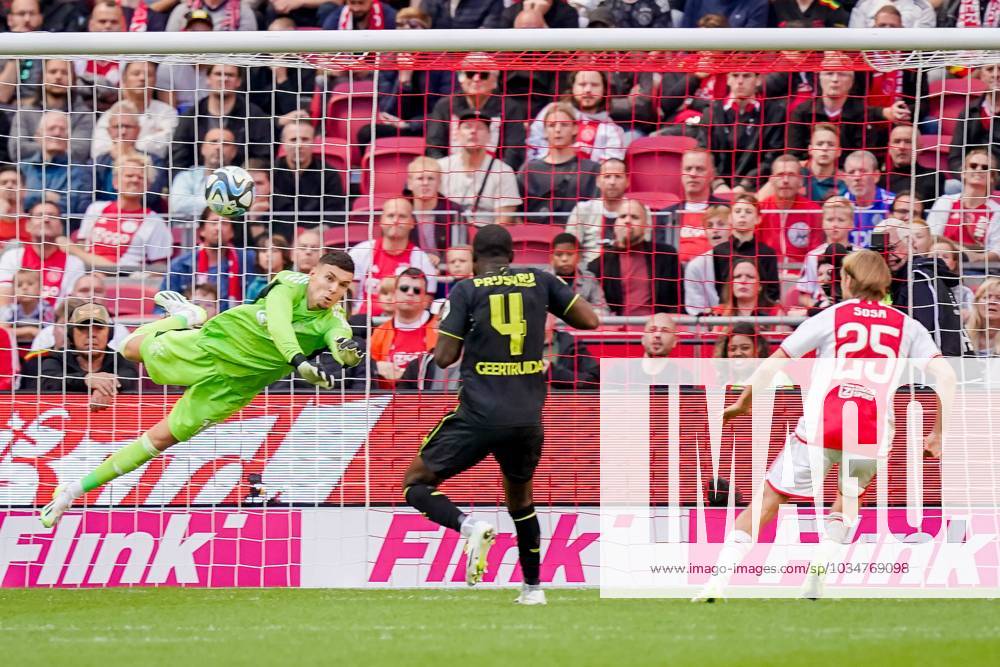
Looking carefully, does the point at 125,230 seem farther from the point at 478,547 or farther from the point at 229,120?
the point at 478,547

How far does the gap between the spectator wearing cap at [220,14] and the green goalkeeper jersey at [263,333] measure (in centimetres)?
574

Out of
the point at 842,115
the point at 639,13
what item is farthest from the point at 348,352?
the point at 639,13

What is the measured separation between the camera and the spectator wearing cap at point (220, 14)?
14594mm

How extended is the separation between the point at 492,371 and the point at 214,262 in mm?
4634

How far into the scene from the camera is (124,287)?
486 inches

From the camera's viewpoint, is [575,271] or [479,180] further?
[479,180]

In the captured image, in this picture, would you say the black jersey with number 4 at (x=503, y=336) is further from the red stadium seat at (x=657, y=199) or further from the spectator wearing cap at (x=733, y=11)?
the spectator wearing cap at (x=733, y=11)

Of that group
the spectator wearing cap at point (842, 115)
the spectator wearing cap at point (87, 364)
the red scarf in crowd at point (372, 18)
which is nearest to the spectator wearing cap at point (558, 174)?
the spectator wearing cap at point (842, 115)

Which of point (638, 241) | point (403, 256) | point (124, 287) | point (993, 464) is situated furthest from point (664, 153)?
point (124, 287)

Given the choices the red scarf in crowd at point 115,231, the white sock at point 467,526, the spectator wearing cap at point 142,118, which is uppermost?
the spectator wearing cap at point 142,118

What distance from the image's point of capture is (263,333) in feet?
31.5

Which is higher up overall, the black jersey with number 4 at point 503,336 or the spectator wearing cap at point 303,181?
the spectator wearing cap at point 303,181

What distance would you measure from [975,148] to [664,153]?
2560 mm

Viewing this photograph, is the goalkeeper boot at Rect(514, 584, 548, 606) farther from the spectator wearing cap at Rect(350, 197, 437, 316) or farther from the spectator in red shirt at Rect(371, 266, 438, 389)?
the spectator wearing cap at Rect(350, 197, 437, 316)
